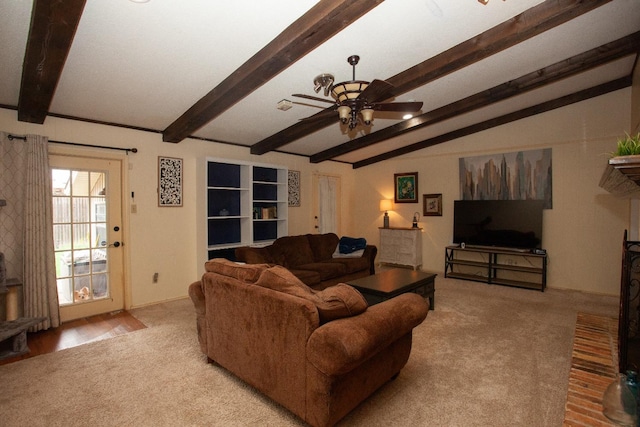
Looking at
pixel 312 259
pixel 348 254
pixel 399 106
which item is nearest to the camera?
pixel 399 106

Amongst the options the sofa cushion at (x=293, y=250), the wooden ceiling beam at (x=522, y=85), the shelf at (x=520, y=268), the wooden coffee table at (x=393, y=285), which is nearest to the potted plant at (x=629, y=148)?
the wooden coffee table at (x=393, y=285)

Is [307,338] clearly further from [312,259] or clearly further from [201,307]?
[312,259]

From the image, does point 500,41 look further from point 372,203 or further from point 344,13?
point 372,203

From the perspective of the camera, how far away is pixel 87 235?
3.92 m

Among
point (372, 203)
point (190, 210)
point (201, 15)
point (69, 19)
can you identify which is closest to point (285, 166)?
point (190, 210)

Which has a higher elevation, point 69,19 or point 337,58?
point 337,58

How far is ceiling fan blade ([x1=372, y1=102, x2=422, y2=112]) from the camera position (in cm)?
287

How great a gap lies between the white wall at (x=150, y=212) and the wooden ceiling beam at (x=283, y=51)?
968mm

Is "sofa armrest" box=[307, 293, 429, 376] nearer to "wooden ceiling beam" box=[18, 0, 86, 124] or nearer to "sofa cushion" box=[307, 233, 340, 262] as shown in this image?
"wooden ceiling beam" box=[18, 0, 86, 124]

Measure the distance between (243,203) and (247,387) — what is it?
10.9 ft

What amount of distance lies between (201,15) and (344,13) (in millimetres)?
1030

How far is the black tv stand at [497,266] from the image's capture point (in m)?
5.25

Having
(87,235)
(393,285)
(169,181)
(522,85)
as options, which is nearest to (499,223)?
(522,85)

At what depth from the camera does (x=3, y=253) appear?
328cm
